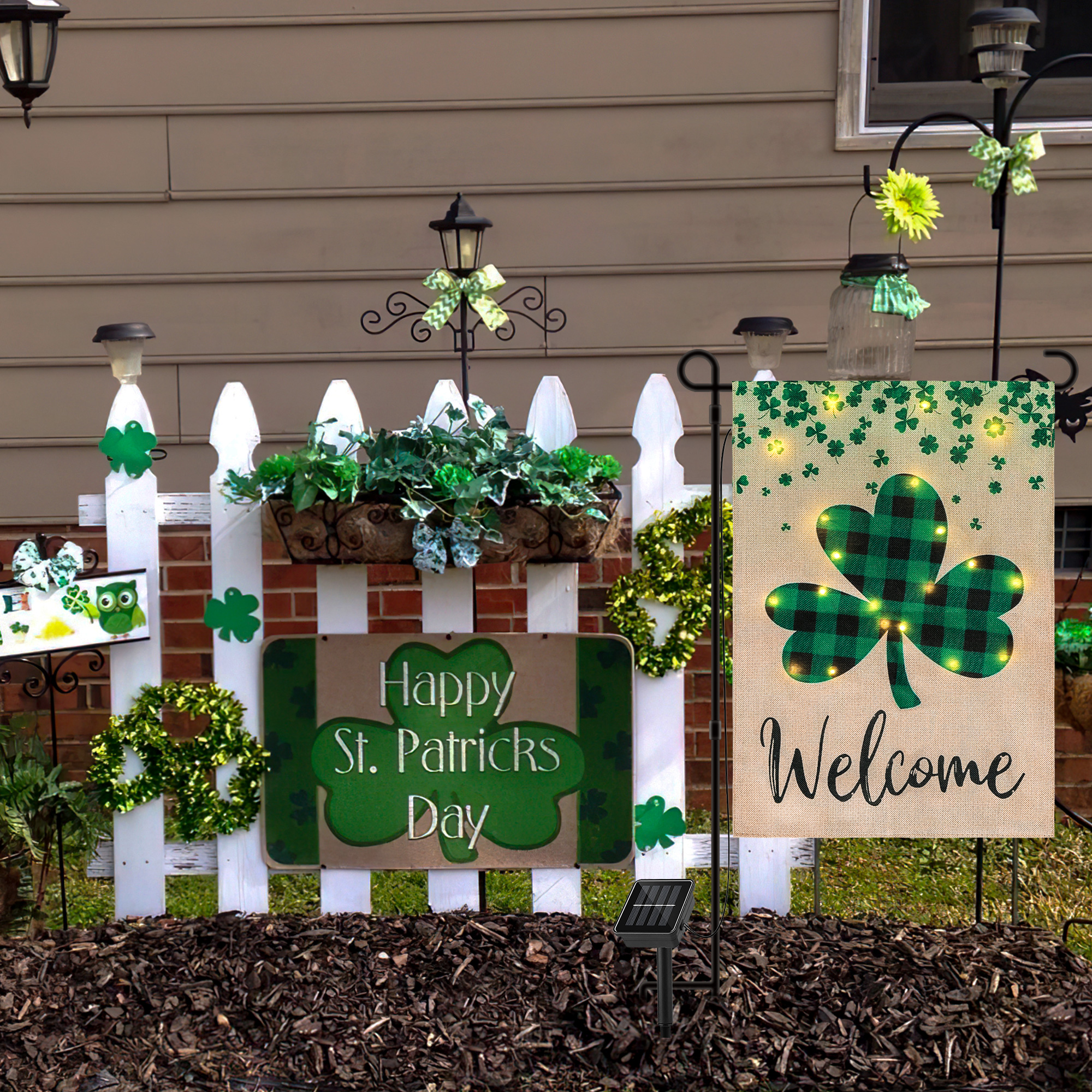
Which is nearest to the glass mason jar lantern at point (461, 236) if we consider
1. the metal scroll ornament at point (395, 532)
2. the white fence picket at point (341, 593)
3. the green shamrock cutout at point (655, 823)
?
the white fence picket at point (341, 593)

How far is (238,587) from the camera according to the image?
10.3ft

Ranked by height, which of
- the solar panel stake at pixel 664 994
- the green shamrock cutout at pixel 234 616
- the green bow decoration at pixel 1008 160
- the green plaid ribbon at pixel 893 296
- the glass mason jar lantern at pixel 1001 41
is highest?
the glass mason jar lantern at pixel 1001 41

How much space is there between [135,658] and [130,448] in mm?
563

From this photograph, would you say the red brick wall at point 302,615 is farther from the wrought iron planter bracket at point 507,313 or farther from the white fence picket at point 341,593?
the white fence picket at point 341,593

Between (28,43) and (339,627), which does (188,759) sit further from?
(28,43)

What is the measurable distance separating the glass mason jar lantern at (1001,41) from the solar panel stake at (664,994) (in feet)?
7.12

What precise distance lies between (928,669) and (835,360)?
2.69 feet

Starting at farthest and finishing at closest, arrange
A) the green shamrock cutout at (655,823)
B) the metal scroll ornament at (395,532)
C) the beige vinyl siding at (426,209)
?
the beige vinyl siding at (426,209) → the green shamrock cutout at (655,823) → the metal scroll ornament at (395,532)

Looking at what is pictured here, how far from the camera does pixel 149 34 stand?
3984 mm

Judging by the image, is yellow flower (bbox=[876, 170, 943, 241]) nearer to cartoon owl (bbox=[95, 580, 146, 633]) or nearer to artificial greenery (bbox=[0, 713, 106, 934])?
cartoon owl (bbox=[95, 580, 146, 633])

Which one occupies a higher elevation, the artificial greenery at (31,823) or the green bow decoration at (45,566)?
the green bow decoration at (45,566)

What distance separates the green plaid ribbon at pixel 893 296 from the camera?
2.85m

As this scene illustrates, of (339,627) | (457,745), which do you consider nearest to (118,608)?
(339,627)

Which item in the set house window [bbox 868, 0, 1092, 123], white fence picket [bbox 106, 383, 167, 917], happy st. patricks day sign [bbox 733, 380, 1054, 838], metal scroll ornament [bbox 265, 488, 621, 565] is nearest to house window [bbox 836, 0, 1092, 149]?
house window [bbox 868, 0, 1092, 123]
